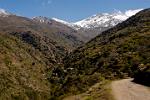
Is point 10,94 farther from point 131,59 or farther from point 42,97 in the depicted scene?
point 131,59

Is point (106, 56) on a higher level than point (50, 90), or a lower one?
higher

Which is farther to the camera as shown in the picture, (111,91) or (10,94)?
(10,94)

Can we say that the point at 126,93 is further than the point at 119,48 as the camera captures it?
No

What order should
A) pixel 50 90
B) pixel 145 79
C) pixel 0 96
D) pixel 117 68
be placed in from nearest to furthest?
pixel 145 79 → pixel 117 68 → pixel 0 96 → pixel 50 90

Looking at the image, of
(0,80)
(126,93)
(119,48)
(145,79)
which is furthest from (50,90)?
→ (126,93)

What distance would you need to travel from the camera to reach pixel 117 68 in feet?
504

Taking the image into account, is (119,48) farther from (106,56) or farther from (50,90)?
(50,90)

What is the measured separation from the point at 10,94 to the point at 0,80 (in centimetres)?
1418

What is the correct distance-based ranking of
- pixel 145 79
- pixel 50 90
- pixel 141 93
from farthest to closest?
pixel 50 90 → pixel 145 79 → pixel 141 93

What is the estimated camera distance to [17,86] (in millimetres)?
198250

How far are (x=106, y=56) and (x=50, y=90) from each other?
112ft

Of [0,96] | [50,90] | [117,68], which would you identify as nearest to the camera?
[117,68]

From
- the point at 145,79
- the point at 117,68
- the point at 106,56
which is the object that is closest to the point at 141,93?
the point at 145,79

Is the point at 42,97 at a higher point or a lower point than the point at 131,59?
lower
